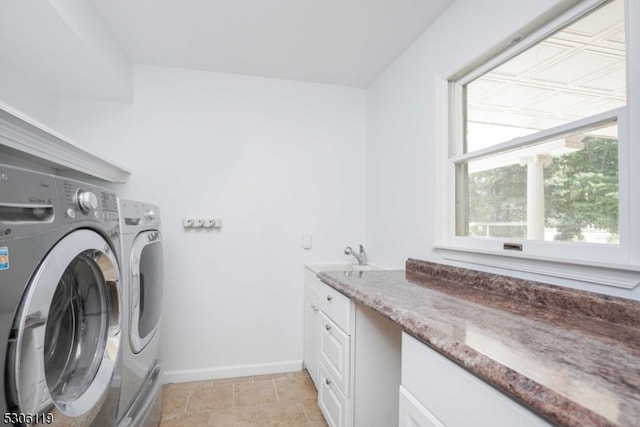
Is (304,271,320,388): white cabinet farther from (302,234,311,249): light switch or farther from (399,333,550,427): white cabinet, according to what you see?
(399,333,550,427): white cabinet

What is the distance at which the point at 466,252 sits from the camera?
160cm

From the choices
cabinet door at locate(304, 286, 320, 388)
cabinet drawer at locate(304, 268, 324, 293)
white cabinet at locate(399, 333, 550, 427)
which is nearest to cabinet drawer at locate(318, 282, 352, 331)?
cabinet drawer at locate(304, 268, 324, 293)

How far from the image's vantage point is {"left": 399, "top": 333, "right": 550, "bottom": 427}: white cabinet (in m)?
0.64

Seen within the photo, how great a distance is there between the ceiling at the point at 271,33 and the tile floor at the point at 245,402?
233 cm

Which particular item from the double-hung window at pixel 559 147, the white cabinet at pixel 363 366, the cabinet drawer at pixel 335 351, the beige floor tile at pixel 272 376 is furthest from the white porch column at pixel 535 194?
the beige floor tile at pixel 272 376

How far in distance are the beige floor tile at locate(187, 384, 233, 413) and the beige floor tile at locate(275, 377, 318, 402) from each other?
1.11 feet

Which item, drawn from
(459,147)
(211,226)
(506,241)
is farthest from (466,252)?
(211,226)

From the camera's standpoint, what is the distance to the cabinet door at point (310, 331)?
87.8 inches

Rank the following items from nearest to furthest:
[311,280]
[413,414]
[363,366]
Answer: [413,414]
[363,366]
[311,280]

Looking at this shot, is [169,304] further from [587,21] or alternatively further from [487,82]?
[587,21]

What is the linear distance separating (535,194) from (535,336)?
0.74 metres

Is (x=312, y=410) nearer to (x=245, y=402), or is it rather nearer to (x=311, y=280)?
(x=245, y=402)

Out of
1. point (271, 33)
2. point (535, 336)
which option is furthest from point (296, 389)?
point (271, 33)

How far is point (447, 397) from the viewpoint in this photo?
811mm
